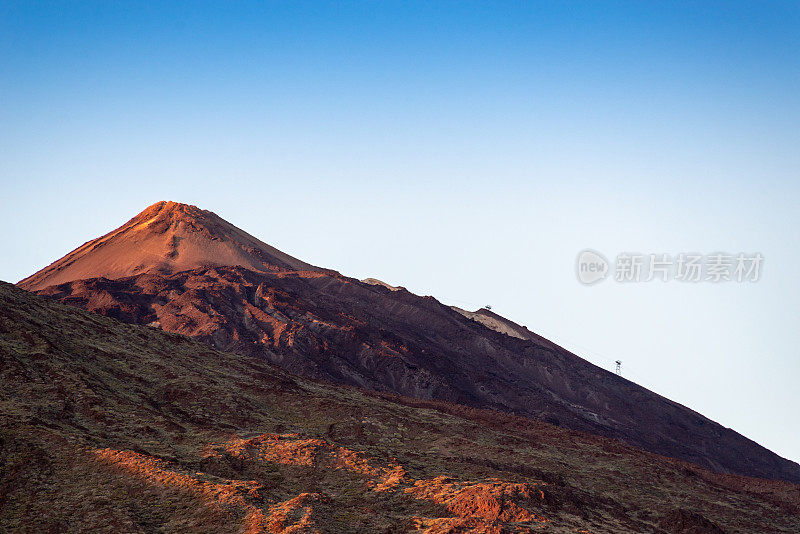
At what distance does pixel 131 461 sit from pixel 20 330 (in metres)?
16.8

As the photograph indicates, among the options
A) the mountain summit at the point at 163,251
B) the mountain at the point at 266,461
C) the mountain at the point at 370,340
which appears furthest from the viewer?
the mountain summit at the point at 163,251

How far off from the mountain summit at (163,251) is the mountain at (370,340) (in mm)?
403

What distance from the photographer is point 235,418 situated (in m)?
38.7

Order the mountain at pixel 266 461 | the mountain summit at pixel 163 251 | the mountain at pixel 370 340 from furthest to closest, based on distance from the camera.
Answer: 1. the mountain summit at pixel 163 251
2. the mountain at pixel 370 340
3. the mountain at pixel 266 461

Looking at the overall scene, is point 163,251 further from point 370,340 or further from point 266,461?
point 266,461

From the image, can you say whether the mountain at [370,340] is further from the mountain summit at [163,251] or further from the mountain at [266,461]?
the mountain at [266,461]

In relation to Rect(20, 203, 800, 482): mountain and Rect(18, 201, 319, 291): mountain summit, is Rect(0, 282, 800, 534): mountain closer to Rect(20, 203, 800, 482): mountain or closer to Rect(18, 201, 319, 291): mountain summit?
Rect(20, 203, 800, 482): mountain

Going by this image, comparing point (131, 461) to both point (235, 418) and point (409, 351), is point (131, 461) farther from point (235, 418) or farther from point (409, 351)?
point (409, 351)

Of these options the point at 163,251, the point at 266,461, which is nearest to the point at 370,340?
the point at 163,251

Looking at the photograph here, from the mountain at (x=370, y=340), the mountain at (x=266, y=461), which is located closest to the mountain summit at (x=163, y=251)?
the mountain at (x=370, y=340)

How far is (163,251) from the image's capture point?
101 m

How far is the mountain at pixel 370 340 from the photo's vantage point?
71125 mm

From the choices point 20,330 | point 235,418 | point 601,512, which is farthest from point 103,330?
point 601,512

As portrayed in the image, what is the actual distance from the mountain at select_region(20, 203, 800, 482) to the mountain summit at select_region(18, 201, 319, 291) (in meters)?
0.40
